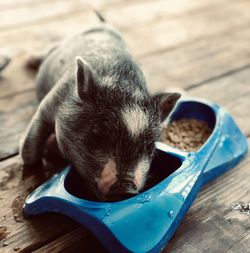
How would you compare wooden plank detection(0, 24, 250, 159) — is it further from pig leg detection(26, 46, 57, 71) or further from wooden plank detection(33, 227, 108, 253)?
wooden plank detection(33, 227, 108, 253)

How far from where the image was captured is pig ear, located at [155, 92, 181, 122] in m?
1.46

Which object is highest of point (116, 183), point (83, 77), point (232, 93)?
point (83, 77)

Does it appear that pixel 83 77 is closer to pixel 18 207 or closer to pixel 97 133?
pixel 97 133

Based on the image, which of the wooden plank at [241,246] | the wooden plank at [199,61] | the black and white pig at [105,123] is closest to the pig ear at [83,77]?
the black and white pig at [105,123]

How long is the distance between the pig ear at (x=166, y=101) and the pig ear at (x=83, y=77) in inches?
9.3

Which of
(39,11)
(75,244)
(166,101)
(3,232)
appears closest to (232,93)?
(166,101)

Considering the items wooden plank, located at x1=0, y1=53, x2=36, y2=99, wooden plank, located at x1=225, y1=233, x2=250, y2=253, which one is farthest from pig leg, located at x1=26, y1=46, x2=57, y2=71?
wooden plank, located at x1=225, y1=233, x2=250, y2=253

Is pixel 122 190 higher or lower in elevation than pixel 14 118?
higher

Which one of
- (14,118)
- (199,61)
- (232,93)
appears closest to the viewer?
(14,118)

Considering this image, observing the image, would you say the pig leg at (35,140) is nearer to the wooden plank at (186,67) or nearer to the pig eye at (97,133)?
the wooden plank at (186,67)

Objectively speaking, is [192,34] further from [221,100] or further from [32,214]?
[32,214]

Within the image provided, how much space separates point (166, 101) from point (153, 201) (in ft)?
1.26

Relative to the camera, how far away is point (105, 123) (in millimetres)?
1281

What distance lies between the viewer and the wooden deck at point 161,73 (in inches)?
52.1
